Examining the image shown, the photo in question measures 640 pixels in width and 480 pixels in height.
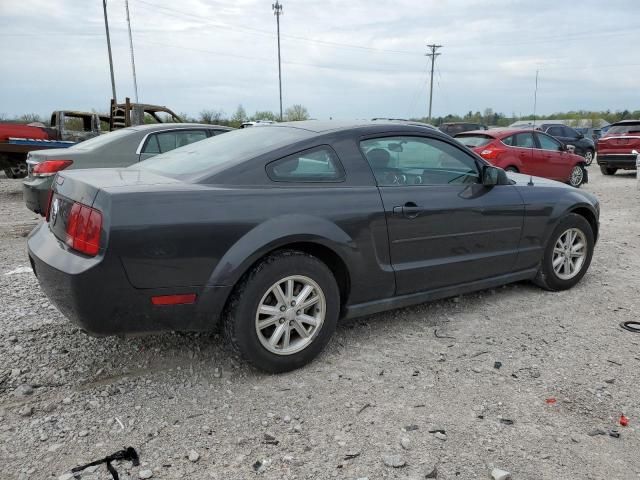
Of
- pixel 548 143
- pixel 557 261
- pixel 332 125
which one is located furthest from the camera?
pixel 548 143

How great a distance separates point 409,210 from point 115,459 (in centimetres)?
224

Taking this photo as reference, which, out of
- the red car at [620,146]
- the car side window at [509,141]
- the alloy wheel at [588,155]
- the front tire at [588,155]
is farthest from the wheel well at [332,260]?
the alloy wheel at [588,155]

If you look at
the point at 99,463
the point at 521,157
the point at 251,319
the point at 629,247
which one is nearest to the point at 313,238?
the point at 251,319

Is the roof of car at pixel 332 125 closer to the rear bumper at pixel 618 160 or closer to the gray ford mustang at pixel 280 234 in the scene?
the gray ford mustang at pixel 280 234

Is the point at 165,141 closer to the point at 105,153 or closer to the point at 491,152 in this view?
the point at 105,153

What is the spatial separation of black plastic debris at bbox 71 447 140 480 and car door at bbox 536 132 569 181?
11.2 m

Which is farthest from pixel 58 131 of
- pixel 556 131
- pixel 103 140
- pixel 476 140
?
pixel 556 131

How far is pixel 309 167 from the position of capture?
328 centimetres

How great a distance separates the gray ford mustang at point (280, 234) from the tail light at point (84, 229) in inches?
0.4

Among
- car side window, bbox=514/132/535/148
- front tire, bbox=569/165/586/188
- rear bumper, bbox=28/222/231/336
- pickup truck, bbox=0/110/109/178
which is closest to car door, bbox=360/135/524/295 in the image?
rear bumper, bbox=28/222/231/336

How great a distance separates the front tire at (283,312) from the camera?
2.95 m

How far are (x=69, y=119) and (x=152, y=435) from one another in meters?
12.8

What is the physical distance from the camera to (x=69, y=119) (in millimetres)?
13367

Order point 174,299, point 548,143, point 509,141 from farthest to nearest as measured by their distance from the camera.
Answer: point 548,143 → point 509,141 → point 174,299
